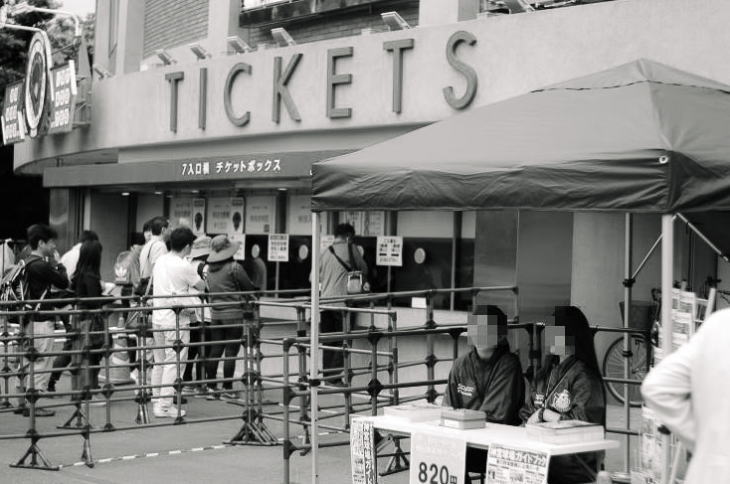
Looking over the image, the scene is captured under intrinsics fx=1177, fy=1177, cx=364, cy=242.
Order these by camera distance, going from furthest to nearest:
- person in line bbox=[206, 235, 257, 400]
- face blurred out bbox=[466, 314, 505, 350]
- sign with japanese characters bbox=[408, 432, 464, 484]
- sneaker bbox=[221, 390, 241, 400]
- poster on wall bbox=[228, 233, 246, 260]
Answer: poster on wall bbox=[228, 233, 246, 260] < person in line bbox=[206, 235, 257, 400] < sneaker bbox=[221, 390, 241, 400] < face blurred out bbox=[466, 314, 505, 350] < sign with japanese characters bbox=[408, 432, 464, 484]

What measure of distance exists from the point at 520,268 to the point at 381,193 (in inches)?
228

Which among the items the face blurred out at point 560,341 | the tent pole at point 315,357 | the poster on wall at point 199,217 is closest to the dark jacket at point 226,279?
the poster on wall at point 199,217

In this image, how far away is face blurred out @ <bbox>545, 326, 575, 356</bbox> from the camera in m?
6.84

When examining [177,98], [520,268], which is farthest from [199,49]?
[520,268]

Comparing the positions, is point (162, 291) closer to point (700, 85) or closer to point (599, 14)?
point (599, 14)

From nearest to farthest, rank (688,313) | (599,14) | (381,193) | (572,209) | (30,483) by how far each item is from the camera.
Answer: (572,209) < (688,313) < (381,193) < (30,483) < (599,14)

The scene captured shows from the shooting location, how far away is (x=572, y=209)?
644 centimetres

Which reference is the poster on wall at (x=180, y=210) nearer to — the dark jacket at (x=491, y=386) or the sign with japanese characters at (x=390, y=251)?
the sign with japanese characters at (x=390, y=251)

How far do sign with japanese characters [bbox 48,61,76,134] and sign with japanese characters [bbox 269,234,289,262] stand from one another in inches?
168

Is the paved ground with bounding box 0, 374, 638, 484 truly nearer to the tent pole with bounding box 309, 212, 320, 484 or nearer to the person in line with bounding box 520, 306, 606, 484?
the tent pole with bounding box 309, 212, 320, 484

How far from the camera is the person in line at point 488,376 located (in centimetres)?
712

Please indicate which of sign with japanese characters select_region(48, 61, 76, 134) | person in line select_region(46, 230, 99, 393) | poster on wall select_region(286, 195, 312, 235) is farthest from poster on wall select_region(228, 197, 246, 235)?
sign with japanese characters select_region(48, 61, 76, 134)

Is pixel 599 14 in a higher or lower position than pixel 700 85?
higher

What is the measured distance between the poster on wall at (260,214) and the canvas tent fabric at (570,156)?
30.2ft
